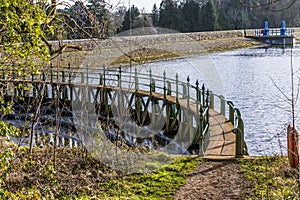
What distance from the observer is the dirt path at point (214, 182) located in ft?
21.5

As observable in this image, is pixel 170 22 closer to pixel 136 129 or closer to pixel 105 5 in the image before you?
pixel 136 129

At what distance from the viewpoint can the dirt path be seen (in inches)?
257

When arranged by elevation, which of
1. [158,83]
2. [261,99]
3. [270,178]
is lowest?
[261,99]

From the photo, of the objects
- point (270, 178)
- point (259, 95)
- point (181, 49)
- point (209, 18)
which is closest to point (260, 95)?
point (259, 95)

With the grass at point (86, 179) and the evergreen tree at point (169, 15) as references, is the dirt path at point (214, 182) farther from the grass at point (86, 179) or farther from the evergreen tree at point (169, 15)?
the evergreen tree at point (169, 15)

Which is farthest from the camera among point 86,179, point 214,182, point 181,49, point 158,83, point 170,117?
point 181,49

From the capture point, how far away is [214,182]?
703cm

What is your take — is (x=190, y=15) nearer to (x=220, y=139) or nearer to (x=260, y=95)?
(x=260, y=95)

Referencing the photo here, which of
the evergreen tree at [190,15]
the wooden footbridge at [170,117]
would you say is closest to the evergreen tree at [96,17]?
the wooden footbridge at [170,117]

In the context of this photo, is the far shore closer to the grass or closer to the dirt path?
the grass

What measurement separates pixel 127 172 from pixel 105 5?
296cm

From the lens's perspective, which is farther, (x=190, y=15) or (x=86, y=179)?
(x=190, y=15)

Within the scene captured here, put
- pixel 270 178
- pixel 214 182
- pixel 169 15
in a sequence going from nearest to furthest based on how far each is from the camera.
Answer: pixel 270 178 < pixel 214 182 < pixel 169 15

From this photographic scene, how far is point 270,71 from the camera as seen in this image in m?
28.8
